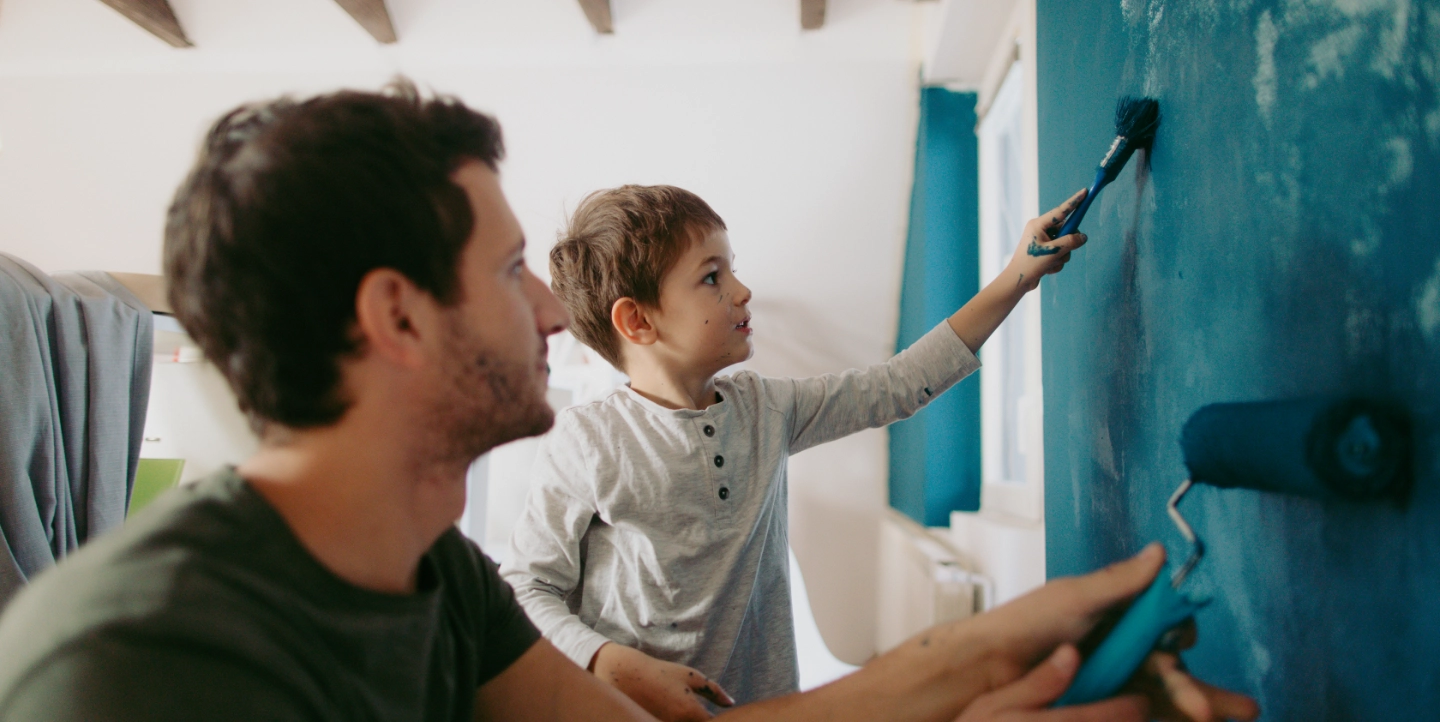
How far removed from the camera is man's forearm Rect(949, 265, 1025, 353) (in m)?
0.99

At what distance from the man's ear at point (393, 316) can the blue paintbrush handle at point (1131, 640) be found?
1.69 ft

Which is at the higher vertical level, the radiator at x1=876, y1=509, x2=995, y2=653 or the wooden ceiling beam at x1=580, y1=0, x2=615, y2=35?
the wooden ceiling beam at x1=580, y1=0, x2=615, y2=35

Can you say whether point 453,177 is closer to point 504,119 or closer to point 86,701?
point 86,701

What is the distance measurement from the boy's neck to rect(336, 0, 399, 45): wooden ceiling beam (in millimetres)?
1652

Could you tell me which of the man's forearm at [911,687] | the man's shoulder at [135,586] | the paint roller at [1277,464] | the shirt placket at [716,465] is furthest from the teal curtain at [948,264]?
the man's shoulder at [135,586]

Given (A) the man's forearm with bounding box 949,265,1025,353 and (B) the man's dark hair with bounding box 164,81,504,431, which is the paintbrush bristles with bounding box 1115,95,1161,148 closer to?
(A) the man's forearm with bounding box 949,265,1025,353

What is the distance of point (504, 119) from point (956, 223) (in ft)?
4.89

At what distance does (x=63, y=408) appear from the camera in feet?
3.91

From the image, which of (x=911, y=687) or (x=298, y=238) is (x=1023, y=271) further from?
(x=298, y=238)

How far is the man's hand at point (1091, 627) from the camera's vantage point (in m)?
0.45

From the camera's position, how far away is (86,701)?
0.41 m

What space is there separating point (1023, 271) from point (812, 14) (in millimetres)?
1591

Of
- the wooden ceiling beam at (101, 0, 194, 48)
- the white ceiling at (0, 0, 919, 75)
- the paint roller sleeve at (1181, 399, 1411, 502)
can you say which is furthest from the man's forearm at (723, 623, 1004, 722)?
the wooden ceiling beam at (101, 0, 194, 48)

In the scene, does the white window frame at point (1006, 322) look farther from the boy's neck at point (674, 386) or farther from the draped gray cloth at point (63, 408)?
the draped gray cloth at point (63, 408)
